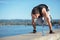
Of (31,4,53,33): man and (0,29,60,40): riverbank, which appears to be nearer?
(0,29,60,40): riverbank

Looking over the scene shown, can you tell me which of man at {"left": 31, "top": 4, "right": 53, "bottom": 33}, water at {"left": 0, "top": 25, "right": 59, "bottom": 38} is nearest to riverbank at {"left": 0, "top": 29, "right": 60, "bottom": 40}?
man at {"left": 31, "top": 4, "right": 53, "bottom": 33}

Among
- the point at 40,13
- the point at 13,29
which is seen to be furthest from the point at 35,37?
the point at 13,29

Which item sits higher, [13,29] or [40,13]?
[40,13]

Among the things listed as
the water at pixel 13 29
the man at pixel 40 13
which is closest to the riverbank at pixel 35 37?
the man at pixel 40 13

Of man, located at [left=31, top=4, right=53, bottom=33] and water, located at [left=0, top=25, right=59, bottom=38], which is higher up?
man, located at [left=31, top=4, right=53, bottom=33]

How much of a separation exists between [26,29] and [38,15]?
505 mm

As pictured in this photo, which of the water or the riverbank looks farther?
the water

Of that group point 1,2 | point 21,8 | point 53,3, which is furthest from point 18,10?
point 53,3

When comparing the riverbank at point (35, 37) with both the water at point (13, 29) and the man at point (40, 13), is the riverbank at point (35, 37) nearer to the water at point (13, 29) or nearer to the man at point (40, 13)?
the man at point (40, 13)

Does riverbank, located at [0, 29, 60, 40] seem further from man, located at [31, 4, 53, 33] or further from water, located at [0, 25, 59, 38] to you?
water, located at [0, 25, 59, 38]

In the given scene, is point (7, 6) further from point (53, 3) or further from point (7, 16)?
point (53, 3)

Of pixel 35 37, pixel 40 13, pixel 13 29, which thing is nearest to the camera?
pixel 35 37

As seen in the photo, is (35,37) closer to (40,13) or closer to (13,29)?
(40,13)

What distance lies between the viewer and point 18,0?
2316mm
